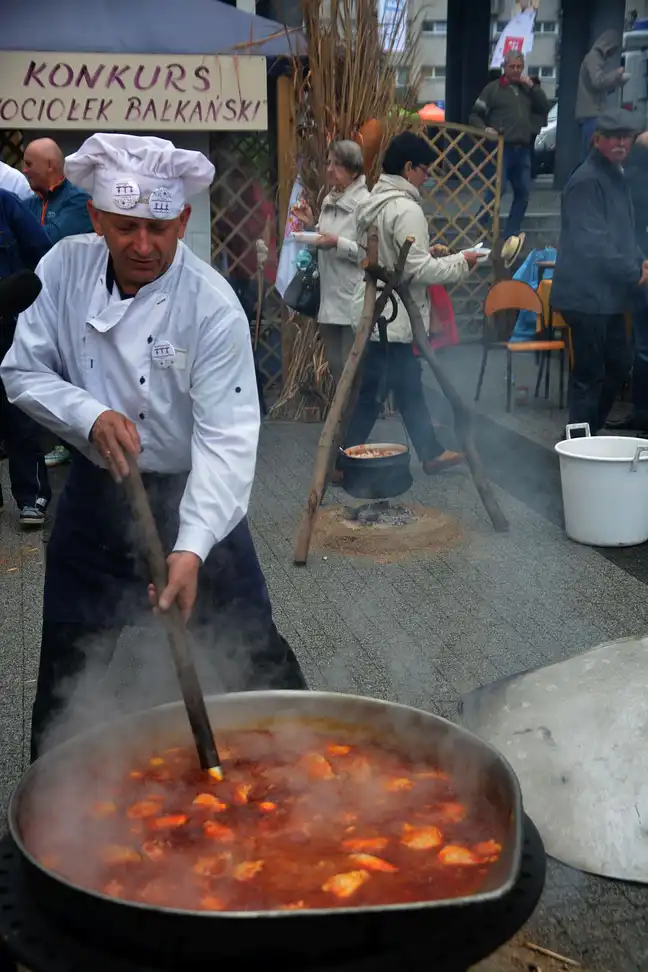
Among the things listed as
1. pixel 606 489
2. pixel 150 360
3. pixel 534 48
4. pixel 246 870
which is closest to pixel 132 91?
pixel 606 489

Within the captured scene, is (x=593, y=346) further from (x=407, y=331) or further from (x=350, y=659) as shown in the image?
(x=350, y=659)

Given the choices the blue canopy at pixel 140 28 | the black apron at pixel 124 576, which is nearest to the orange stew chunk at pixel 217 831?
the black apron at pixel 124 576

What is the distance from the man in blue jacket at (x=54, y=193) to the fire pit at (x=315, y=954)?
473cm

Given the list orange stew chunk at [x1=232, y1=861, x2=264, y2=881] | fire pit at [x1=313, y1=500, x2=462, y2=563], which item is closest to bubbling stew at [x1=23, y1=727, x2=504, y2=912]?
orange stew chunk at [x1=232, y1=861, x2=264, y2=881]

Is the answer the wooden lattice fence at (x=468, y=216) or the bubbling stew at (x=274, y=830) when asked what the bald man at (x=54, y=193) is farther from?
the wooden lattice fence at (x=468, y=216)

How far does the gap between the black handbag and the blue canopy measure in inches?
83.1

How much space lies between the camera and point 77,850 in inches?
71.4

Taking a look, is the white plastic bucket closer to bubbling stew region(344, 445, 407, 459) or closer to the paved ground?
the paved ground

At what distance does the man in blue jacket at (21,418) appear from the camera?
5.20m

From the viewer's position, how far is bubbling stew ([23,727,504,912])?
1.69m

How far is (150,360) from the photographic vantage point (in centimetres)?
237

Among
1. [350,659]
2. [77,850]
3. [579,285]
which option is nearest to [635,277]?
[579,285]

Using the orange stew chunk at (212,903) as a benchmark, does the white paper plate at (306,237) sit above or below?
above

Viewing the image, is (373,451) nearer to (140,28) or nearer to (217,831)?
(140,28)
